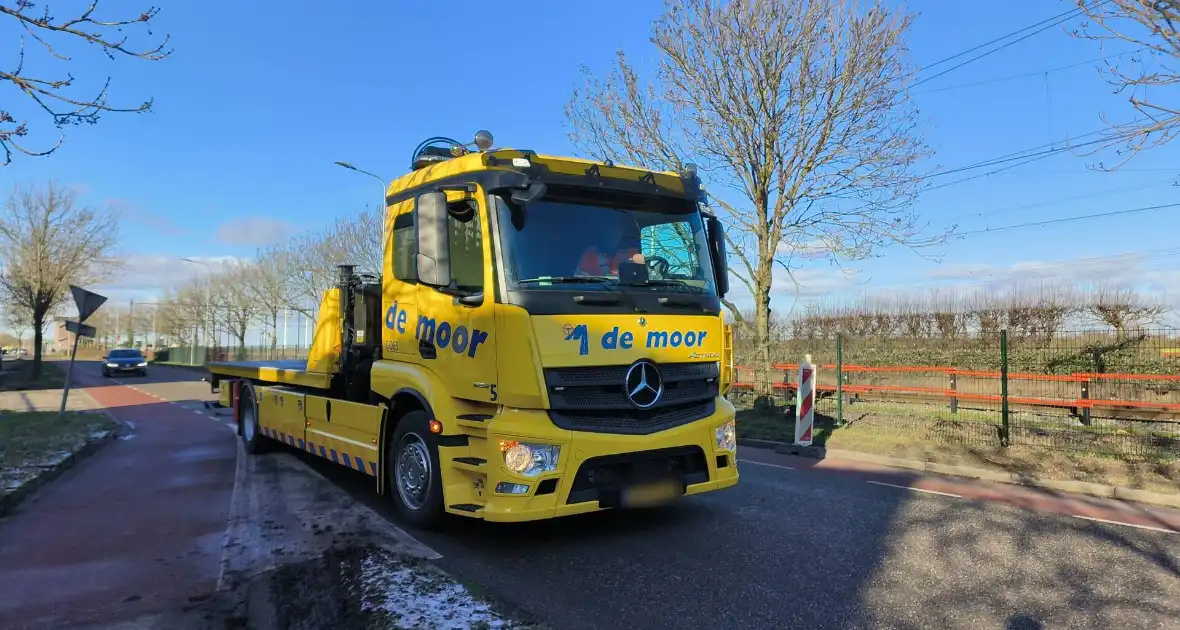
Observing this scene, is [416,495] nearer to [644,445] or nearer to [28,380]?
[644,445]

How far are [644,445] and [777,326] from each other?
1975cm

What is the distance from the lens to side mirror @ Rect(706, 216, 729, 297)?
19.7ft

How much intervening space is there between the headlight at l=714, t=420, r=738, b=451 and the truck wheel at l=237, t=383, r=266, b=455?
714cm

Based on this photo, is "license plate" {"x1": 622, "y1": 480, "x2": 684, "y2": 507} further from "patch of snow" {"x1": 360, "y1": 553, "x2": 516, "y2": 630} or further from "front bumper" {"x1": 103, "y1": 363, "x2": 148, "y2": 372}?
"front bumper" {"x1": 103, "y1": 363, "x2": 148, "y2": 372}

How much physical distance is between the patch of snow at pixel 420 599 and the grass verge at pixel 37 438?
542 cm

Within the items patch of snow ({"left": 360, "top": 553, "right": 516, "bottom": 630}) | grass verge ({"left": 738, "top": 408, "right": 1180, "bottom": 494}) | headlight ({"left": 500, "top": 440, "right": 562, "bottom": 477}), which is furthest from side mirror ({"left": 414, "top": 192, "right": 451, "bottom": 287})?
grass verge ({"left": 738, "top": 408, "right": 1180, "bottom": 494})

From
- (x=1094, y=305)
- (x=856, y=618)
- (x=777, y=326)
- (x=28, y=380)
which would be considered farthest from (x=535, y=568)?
(x=28, y=380)

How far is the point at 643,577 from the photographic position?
14.8 feet

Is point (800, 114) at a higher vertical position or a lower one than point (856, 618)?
higher

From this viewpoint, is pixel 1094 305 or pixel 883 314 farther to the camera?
pixel 883 314

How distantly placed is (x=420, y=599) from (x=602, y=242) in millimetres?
2877

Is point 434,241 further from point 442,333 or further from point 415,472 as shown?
point 415,472

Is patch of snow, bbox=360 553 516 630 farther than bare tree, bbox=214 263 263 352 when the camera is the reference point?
No

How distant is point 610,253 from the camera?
5375mm
